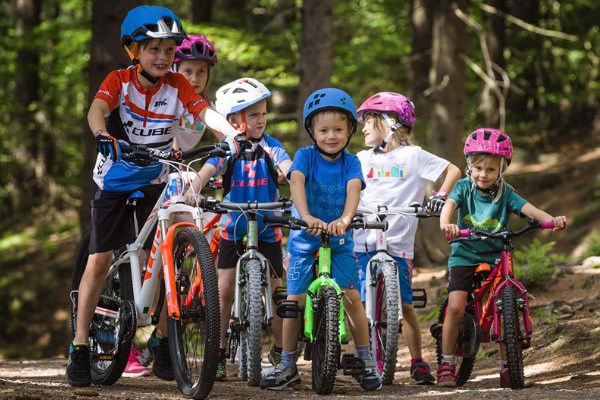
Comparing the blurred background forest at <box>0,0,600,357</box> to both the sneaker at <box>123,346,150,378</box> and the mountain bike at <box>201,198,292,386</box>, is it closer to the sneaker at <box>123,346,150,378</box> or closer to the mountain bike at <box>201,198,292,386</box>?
the sneaker at <box>123,346,150,378</box>

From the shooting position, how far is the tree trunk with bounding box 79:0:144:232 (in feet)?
37.5

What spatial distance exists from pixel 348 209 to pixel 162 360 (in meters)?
1.78

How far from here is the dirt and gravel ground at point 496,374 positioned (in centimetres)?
600

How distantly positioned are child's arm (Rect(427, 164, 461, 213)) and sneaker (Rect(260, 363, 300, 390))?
1480 millimetres

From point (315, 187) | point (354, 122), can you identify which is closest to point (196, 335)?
point (315, 187)

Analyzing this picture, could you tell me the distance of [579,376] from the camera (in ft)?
23.2

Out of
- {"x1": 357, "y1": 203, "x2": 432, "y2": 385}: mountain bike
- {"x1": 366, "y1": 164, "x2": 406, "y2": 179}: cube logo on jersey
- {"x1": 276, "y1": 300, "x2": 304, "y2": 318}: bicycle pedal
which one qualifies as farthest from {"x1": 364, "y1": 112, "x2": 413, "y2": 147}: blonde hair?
{"x1": 276, "y1": 300, "x2": 304, "y2": 318}: bicycle pedal

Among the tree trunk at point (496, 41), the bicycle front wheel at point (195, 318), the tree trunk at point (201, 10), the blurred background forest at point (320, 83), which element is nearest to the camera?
the bicycle front wheel at point (195, 318)

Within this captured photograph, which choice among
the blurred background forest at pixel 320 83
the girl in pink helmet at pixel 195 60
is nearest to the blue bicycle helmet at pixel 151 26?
the girl in pink helmet at pixel 195 60

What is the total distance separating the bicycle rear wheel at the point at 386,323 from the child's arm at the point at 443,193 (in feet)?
1.99

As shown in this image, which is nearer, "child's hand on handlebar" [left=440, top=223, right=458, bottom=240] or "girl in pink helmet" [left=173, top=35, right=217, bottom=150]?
"child's hand on handlebar" [left=440, top=223, right=458, bottom=240]

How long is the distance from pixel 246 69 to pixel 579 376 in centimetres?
884

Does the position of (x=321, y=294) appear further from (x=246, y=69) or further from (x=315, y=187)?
(x=246, y=69)

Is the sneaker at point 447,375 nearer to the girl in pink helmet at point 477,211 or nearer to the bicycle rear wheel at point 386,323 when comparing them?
the girl in pink helmet at point 477,211
